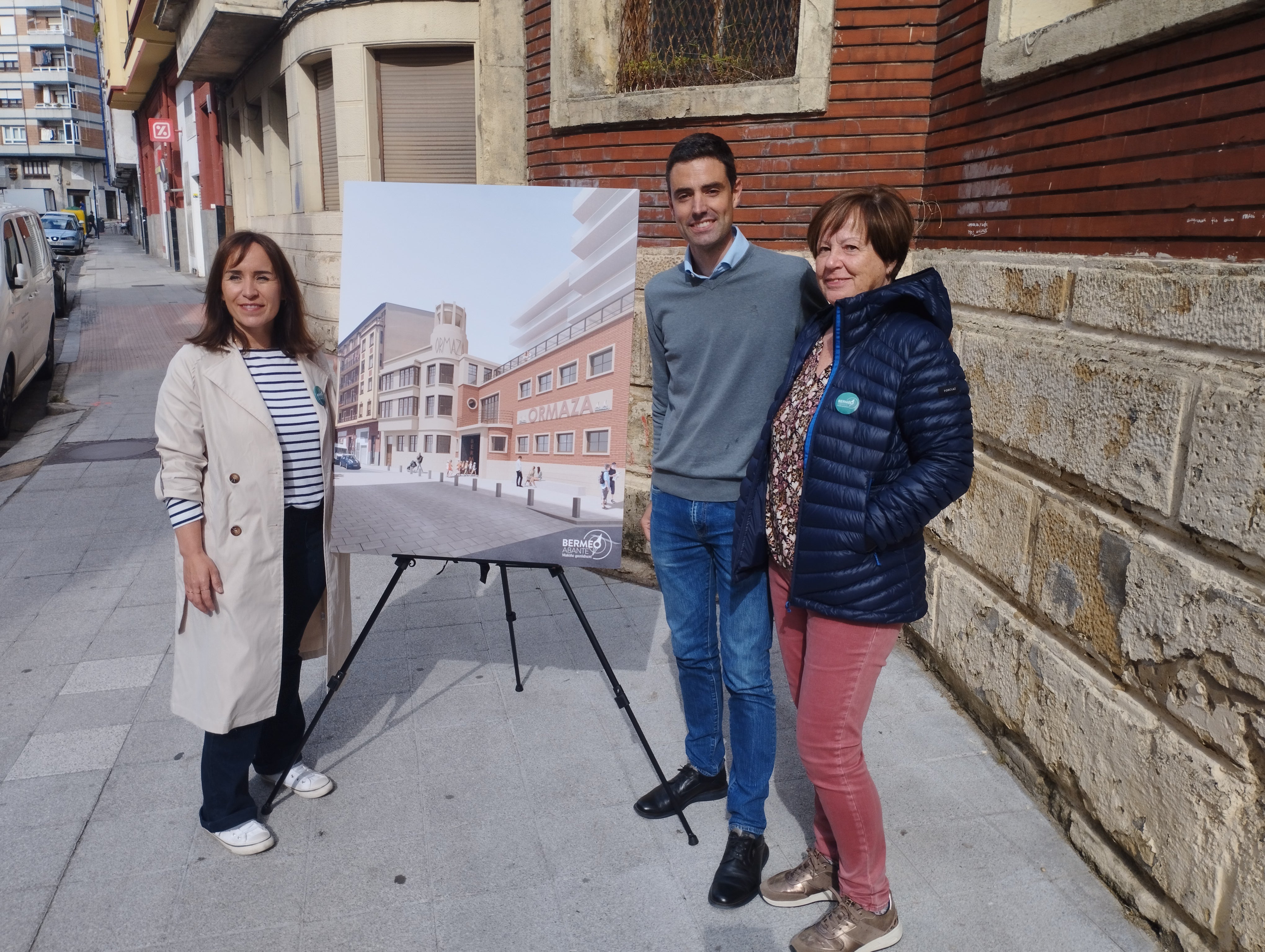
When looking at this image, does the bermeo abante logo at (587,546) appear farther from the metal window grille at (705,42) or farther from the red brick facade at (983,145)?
the metal window grille at (705,42)

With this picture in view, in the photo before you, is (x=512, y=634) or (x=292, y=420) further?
(x=512, y=634)

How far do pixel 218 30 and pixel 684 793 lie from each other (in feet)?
36.0

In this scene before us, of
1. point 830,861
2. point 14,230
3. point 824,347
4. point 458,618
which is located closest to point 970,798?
point 830,861

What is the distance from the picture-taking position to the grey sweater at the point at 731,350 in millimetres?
2676

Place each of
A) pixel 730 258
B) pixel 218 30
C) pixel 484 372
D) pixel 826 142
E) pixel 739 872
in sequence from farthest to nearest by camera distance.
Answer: pixel 218 30 < pixel 826 142 < pixel 484 372 < pixel 739 872 < pixel 730 258

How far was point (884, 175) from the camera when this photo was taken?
4.57 metres

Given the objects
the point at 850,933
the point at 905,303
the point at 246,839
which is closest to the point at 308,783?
the point at 246,839

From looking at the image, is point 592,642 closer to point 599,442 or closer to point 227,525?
point 599,442

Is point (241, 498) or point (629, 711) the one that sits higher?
point (241, 498)

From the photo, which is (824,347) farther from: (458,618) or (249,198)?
(249,198)

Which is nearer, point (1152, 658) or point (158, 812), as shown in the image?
point (1152, 658)

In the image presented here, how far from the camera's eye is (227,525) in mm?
2725

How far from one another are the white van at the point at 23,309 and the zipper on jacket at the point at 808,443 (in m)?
9.16

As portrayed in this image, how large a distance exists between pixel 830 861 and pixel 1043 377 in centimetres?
180
